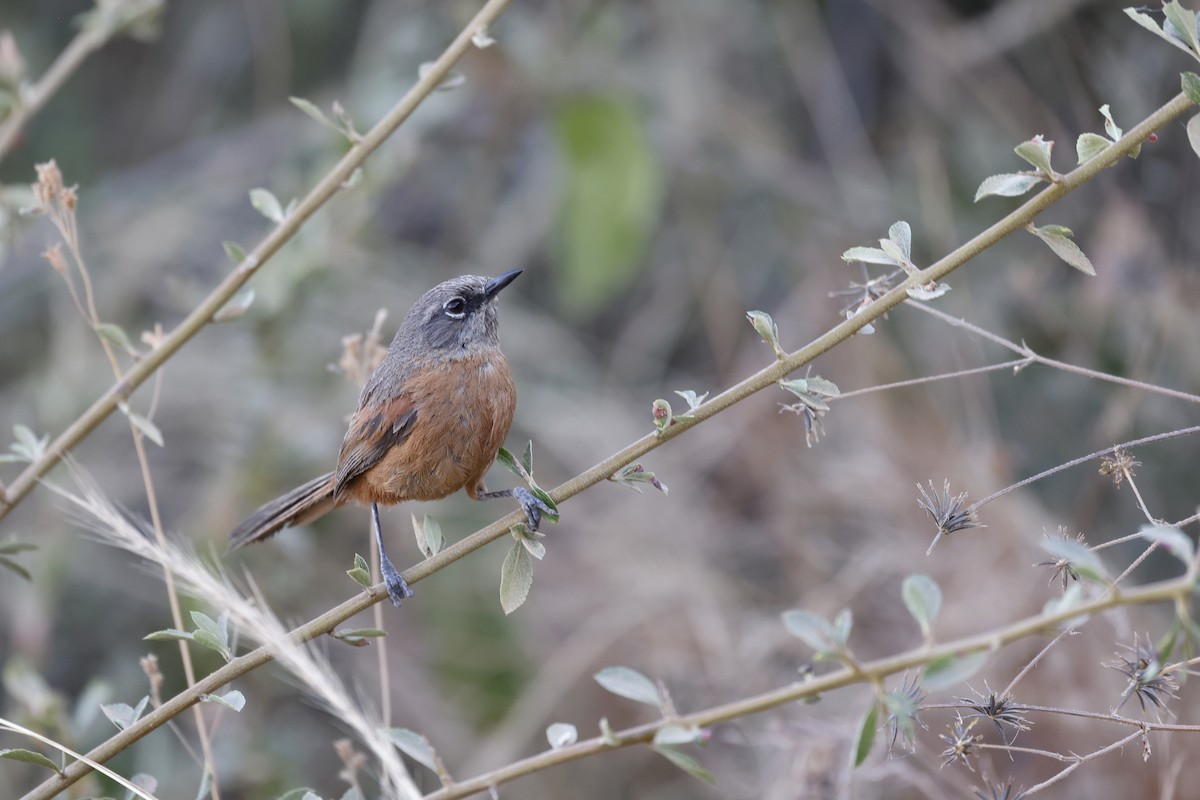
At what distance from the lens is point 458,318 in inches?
160

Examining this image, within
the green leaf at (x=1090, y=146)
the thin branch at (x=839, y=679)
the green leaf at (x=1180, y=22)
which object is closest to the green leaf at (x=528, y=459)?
the thin branch at (x=839, y=679)

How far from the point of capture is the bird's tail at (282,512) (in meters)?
3.80

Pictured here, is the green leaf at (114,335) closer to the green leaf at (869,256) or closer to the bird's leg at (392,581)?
the bird's leg at (392,581)

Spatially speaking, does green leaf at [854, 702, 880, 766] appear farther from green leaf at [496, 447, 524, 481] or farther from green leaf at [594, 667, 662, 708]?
green leaf at [496, 447, 524, 481]

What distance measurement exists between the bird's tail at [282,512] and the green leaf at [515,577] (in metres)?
1.57

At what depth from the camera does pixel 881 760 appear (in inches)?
145

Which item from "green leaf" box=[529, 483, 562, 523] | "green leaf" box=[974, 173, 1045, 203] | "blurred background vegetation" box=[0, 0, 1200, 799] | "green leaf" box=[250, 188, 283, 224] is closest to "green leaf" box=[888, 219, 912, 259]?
"green leaf" box=[974, 173, 1045, 203]

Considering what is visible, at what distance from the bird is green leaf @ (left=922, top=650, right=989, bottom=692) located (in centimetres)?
199

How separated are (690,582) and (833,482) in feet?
3.05

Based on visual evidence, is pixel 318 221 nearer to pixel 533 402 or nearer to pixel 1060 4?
pixel 533 402

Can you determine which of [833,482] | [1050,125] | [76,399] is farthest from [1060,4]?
[76,399]

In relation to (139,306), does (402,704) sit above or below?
below

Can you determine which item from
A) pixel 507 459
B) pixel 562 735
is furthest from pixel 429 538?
pixel 562 735

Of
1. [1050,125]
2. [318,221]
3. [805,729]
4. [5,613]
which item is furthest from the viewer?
[1050,125]
